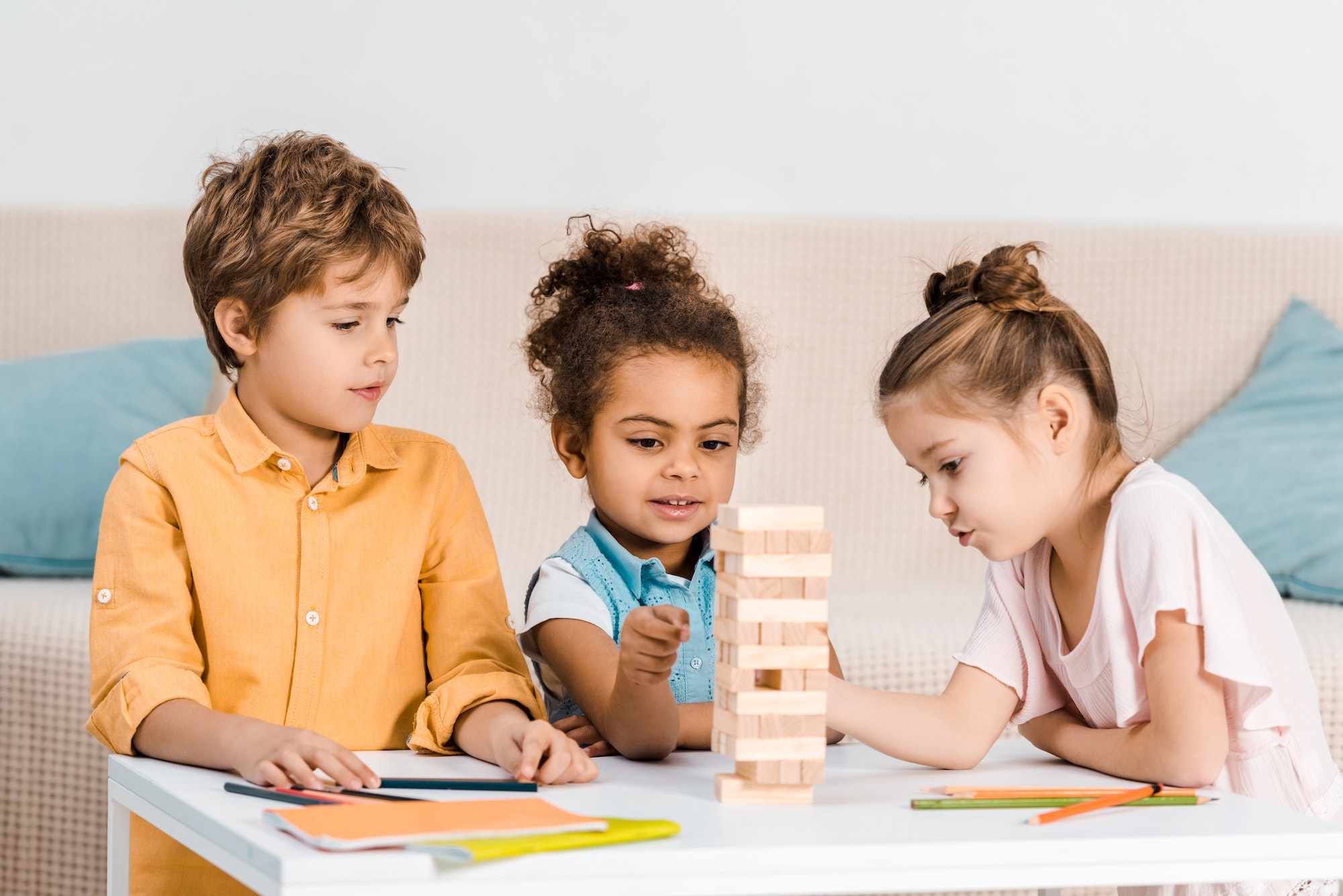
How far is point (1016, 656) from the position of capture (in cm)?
105

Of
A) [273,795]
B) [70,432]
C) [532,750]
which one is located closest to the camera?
[273,795]

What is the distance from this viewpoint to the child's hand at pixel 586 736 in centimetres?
102

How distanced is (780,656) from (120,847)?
0.47 metres

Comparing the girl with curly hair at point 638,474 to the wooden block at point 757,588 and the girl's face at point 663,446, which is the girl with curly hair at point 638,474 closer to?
the girl's face at point 663,446

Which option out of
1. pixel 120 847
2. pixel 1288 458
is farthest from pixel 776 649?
pixel 1288 458

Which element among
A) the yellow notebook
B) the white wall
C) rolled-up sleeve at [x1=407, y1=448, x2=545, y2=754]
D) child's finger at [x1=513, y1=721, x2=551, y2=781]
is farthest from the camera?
the white wall

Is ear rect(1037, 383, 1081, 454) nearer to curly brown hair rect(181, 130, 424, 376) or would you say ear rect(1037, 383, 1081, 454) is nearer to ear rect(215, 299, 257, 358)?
curly brown hair rect(181, 130, 424, 376)

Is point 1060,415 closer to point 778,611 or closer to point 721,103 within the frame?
point 778,611

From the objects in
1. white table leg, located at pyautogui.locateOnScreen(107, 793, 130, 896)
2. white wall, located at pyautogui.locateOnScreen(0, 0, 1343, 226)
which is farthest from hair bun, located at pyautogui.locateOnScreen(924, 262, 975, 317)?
white wall, located at pyautogui.locateOnScreen(0, 0, 1343, 226)

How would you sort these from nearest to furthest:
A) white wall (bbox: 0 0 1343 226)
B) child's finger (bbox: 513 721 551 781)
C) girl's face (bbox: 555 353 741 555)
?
child's finger (bbox: 513 721 551 781) → girl's face (bbox: 555 353 741 555) → white wall (bbox: 0 0 1343 226)

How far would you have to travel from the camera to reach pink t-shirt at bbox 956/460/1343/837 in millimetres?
898

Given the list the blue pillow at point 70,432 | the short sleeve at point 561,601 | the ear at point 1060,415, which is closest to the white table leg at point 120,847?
the short sleeve at point 561,601

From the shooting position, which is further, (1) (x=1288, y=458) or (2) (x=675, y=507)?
(1) (x=1288, y=458)

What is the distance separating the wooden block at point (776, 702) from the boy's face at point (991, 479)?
0.21 m
